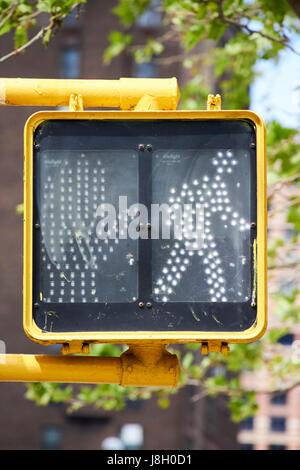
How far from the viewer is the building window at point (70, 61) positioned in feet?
96.9

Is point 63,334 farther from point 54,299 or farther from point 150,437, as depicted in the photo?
point 150,437

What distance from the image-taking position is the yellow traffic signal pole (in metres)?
2.63

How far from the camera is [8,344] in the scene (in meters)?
28.8

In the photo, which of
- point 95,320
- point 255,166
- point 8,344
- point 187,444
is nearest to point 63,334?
point 95,320

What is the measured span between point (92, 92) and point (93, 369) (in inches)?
33.7

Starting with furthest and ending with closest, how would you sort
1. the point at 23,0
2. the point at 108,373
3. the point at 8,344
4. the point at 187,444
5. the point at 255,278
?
the point at 187,444
the point at 8,344
the point at 23,0
the point at 108,373
the point at 255,278

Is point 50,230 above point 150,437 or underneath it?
above

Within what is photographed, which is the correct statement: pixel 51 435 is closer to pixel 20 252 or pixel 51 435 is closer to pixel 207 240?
pixel 20 252

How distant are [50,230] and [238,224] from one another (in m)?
0.52

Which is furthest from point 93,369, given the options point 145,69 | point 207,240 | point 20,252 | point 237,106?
point 145,69

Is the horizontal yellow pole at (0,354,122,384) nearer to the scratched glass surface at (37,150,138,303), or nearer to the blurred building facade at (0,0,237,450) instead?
the scratched glass surface at (37,150,138,303)

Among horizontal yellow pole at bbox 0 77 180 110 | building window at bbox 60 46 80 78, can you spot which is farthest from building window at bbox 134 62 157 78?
horizontal yellow pole at bbox 0 77 180 110

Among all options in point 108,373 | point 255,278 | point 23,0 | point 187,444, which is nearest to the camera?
point 255,278

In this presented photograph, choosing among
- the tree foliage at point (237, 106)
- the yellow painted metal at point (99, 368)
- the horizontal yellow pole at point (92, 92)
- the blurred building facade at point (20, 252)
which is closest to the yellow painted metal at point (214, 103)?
the horizontal yellow pole at point (92, 92)
